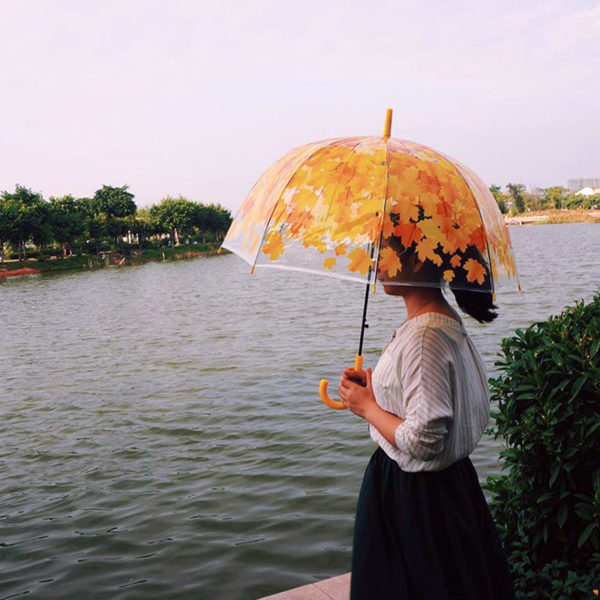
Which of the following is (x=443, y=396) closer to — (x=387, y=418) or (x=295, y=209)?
(x=387, y=418)

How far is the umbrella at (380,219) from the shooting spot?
84.8 inches

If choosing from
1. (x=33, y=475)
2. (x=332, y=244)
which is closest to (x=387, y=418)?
(x=332, y=244)

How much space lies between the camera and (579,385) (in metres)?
2.51

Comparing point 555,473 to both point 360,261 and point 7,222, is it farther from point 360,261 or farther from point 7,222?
point 7,222

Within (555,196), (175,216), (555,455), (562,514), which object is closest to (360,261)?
(555,455)

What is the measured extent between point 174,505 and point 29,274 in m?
49.5

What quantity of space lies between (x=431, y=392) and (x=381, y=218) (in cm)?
57

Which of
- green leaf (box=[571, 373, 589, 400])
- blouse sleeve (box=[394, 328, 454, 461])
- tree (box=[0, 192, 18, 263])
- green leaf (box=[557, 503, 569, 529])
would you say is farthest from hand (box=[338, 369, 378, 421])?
tree (box=[0, 192, 18, 263])

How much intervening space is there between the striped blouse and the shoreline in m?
42.1

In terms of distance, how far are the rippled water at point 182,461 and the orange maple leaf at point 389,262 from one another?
289 cm

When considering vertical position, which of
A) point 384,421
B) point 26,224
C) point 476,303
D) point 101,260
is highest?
point 26,224

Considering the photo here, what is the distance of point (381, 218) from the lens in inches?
85.2

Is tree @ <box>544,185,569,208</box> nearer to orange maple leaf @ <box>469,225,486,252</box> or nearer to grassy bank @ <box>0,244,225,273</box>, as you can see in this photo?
grassy bank @ <box>0,244,225,273</box>

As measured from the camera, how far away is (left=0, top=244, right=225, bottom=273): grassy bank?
179ft
